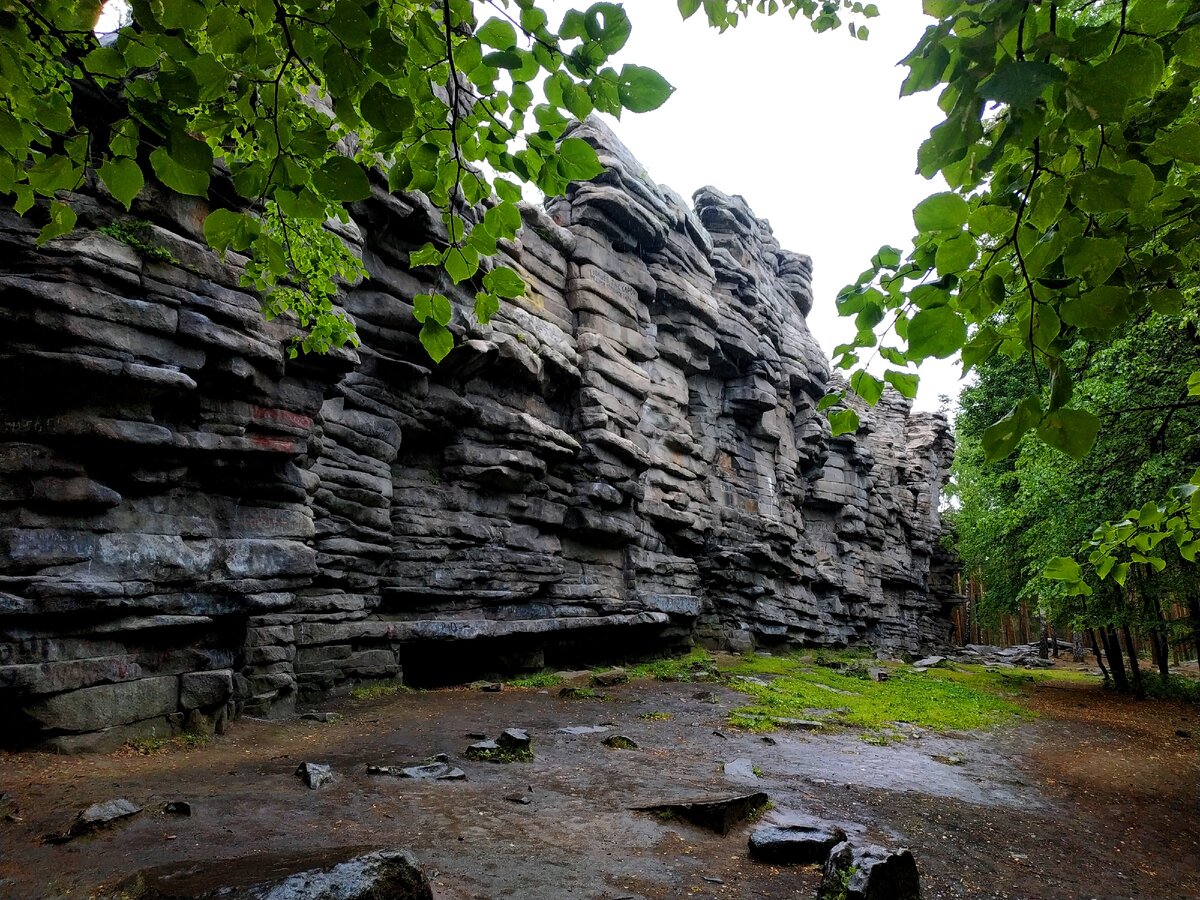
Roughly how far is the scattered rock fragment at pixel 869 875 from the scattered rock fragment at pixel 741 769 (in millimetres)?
3455

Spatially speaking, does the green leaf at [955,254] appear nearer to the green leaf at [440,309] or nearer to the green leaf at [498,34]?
the green leaf at [498,34]

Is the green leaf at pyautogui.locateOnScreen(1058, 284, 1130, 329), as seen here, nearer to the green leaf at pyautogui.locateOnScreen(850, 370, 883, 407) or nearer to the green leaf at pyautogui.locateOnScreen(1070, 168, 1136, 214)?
the green leaf at pyautogui.locateOnScreen(1070, 168, 1136, 214)

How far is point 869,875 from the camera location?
4441 mm

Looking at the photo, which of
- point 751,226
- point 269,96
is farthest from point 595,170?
point 751,226

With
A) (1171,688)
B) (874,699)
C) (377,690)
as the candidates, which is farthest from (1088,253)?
(1171,688)

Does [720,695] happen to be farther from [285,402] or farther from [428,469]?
[285,402]

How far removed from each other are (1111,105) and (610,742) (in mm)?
9369

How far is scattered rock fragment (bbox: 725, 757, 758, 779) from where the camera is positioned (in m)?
8.22

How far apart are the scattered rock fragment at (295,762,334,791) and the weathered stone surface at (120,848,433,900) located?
220 cm

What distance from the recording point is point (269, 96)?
284 centimetres

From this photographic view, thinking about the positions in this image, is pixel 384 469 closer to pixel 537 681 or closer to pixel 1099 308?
pixel 537 681

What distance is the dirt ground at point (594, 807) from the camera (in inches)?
183

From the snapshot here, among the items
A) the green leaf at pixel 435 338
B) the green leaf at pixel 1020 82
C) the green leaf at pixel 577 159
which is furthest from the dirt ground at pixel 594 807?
the green leaf at pixel 1020 82

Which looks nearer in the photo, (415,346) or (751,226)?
(415,346)
